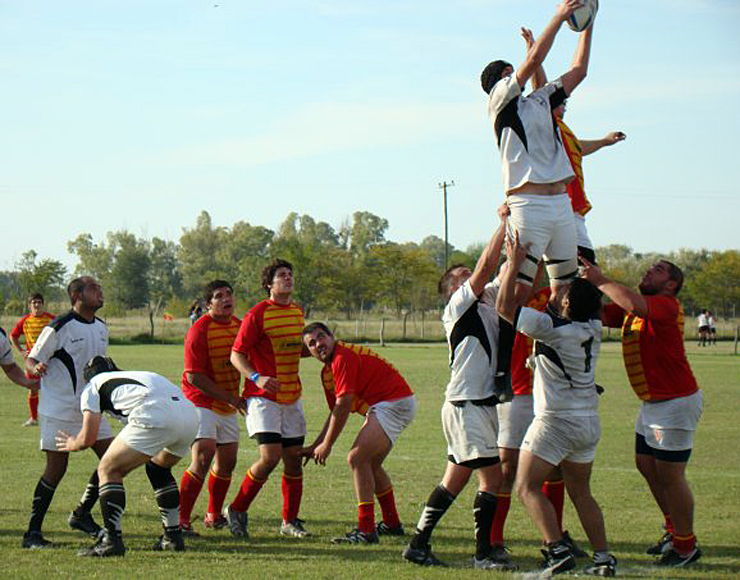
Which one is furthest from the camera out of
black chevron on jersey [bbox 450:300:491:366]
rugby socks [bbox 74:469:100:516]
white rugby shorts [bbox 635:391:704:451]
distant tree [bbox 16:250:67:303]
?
distant tree [bbox 16:250:67:303]

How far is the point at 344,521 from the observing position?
9477 mm

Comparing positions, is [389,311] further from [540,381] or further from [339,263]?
[540,381]

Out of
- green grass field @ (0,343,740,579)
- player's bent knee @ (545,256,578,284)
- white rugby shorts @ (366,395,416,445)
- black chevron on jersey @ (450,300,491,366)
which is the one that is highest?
player's bent knee @ (545,256,578,284)

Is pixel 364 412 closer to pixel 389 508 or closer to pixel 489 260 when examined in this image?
pixel 389 508

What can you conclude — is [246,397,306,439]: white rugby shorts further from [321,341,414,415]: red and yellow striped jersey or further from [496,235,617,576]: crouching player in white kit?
[496,235,617,576]: crouching player in white kit

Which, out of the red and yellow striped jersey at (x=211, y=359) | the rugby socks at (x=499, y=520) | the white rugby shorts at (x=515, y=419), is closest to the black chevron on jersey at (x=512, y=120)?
the white rugby shorts at (x=515, y=419)

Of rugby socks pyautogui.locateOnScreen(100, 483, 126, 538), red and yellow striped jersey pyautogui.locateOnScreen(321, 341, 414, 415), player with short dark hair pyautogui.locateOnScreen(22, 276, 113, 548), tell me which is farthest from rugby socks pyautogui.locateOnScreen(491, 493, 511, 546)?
player with short dark hair pyautogui.locateOnScreen(22, 276, 113, 548)

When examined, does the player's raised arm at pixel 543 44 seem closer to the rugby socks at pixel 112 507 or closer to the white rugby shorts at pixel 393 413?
the white rugby shorts at pixel 393 413

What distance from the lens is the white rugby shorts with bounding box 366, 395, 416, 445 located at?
8.62 m

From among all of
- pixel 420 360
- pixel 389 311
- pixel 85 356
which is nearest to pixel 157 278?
pixel 389 311

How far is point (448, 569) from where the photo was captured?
7289mm

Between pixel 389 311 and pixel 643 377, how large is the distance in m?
97.4

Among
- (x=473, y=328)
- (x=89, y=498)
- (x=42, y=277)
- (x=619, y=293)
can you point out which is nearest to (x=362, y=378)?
(x=473, y=328)

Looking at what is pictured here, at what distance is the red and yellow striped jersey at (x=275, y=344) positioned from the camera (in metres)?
9.12
